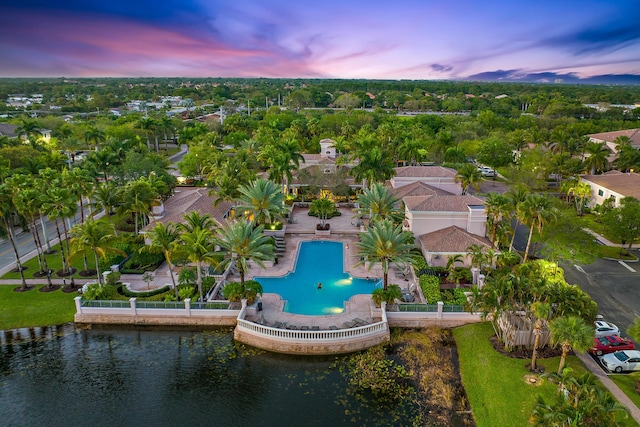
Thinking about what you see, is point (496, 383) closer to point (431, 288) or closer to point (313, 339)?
point (431, 288)

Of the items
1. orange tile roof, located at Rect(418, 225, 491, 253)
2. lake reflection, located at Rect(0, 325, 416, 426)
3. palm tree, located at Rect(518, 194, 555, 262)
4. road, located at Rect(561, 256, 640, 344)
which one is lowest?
lake reflection, located at Rect(0, 325, 416, 426)

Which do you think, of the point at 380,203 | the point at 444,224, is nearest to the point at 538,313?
the point at 380,203

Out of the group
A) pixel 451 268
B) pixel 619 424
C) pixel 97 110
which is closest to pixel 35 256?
pixel 451 268

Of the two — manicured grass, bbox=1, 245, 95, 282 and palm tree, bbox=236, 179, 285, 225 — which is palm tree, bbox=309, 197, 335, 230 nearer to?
palm tree, bbox=236, 179, 285, 225

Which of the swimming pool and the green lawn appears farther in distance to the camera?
the swimming pool

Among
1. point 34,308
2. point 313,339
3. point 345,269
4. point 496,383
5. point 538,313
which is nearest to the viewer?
point 538,313

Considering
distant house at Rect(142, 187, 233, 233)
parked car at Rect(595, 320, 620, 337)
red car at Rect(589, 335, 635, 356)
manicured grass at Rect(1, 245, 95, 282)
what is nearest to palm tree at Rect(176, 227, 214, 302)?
distant house at Rect(142, 187, 233, 233)
